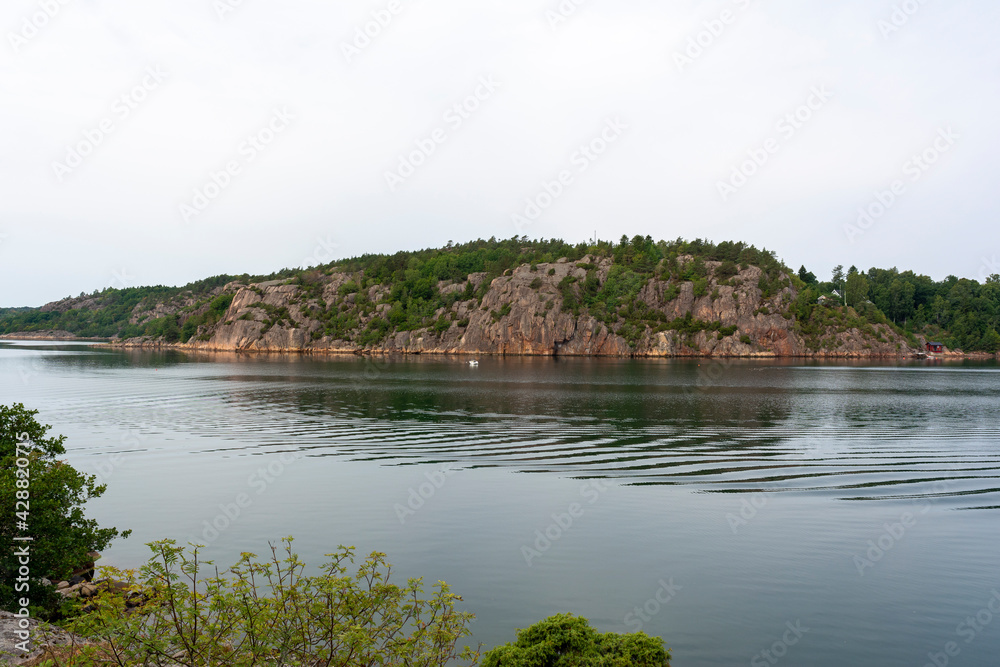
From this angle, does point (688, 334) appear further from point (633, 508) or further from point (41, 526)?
point (41, 526)

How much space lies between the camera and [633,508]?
70.9ft

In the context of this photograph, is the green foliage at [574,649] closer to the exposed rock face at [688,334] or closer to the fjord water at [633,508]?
the fjord water at [633,508]

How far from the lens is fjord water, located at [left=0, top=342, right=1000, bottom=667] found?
13.4m

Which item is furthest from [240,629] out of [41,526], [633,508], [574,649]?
[633,508]

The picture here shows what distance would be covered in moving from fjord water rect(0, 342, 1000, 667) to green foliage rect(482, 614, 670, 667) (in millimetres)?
1754

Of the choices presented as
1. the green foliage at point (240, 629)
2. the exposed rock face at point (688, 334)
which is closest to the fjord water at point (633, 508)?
the green foliage at point (240, 629)

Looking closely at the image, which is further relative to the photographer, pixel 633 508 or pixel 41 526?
pixel 633 508

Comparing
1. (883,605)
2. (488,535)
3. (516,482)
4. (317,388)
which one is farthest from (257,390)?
(883,605)

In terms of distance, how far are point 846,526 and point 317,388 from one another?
58890 mm

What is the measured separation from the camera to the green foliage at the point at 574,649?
990cm

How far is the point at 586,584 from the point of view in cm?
1502

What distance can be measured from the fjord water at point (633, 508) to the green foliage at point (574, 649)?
5.76 ft

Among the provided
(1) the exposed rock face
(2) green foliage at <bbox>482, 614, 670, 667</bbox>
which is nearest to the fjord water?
(2) green foliage at <bbox>482, 614, 670, 667</bbox>

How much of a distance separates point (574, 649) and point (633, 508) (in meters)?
12.0
